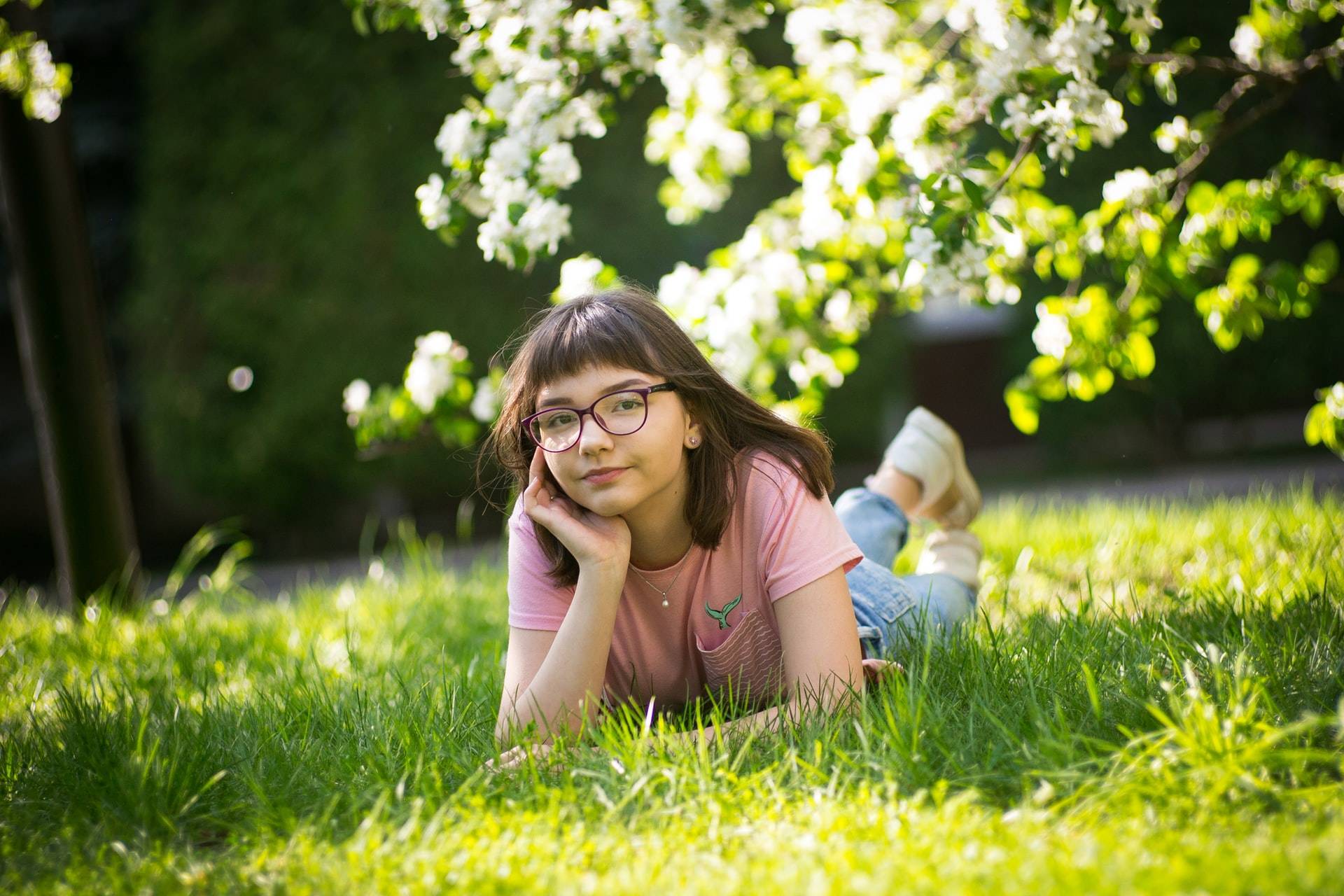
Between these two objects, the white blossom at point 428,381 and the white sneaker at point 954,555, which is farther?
the white blossom at point 428,381

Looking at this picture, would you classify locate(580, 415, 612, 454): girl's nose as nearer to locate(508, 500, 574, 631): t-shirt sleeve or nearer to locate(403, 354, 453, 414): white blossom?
locate(508, 500, 574, 631): t-shirt sleeve

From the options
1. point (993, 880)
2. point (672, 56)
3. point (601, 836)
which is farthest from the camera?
point (672, 56)

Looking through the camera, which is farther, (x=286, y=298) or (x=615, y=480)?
(x=286, y=298)

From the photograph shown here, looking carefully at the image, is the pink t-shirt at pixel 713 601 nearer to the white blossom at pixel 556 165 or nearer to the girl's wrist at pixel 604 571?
the girl's wrist at pixel 604 571

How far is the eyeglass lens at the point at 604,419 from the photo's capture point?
2002 millimetres

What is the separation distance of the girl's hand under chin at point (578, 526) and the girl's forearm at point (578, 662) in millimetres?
28

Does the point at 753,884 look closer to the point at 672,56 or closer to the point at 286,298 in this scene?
the point at 672,56

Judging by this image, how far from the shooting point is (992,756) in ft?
5.45

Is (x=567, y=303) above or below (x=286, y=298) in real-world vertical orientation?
below

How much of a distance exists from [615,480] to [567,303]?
0.41 m

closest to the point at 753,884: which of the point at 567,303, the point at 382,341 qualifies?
the point at 567,303

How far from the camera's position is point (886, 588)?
2.48 m

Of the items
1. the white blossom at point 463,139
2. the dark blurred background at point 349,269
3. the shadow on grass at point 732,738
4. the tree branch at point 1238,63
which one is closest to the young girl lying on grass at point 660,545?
the shadow on grass at point 732,738

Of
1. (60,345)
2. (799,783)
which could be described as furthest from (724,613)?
(60,345)
